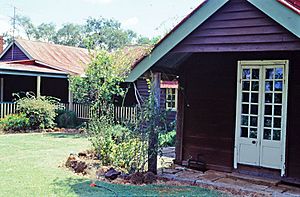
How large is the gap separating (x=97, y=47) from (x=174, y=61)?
666 cm

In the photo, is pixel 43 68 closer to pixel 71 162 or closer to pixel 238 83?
pixel 71 162

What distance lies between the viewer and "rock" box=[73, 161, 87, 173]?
24.5 feet

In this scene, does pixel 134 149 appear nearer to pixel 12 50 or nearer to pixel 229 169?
pixel 229 169

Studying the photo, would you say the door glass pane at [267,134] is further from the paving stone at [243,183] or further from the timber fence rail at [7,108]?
the timber fence rail at [7,108]

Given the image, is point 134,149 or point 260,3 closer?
point 260,3

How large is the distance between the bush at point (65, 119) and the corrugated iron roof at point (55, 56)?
116 inches

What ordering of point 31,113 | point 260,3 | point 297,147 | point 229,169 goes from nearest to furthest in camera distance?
point 260,3 < point 297,147 < point 229,169 < point 31,113

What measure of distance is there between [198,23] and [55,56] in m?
17.3

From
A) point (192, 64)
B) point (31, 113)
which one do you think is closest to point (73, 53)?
point (31, 113)

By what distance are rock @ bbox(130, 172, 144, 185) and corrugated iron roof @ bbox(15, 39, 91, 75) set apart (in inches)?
504

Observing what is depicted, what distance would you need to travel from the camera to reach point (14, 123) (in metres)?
14.6

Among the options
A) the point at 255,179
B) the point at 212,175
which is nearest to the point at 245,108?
the point at 255,179

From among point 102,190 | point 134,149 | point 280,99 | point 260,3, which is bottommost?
point 102,190

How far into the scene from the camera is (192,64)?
8070mm
